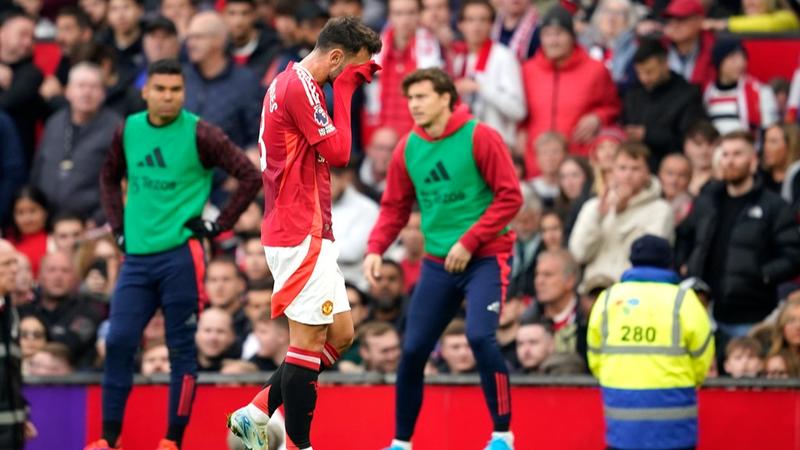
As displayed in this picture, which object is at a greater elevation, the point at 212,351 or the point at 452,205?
the point at 452,205

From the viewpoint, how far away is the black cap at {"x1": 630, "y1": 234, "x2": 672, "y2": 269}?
36.5 ft

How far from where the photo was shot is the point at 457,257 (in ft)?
35.8

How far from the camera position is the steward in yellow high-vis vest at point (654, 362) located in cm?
1091

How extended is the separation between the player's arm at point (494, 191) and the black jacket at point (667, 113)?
14.7 feet

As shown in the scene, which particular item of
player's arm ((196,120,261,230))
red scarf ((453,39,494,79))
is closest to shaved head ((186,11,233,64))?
red scarf ((453,39,494,79))

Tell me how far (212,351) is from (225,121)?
304 centimetres

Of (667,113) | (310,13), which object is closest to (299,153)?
(667,113)

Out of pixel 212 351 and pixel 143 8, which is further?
pixel 143 8

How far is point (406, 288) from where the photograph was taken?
1452 cm

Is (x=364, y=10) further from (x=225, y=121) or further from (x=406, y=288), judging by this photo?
(x=406, y=288)

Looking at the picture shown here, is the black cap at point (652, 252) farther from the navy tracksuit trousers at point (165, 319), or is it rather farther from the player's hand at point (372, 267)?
the navy tracksuit trousers at point (165, 319)

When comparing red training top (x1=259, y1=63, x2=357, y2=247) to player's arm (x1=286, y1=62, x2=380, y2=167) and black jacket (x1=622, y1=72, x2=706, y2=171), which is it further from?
black jacket (x1=622, y1=72, x2=706, y2=171)

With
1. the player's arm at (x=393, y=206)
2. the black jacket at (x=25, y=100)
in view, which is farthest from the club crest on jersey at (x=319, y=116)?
the black jacket at (x=25, y=100)

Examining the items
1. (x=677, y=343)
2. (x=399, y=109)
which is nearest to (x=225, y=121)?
(x=399, y=109)
